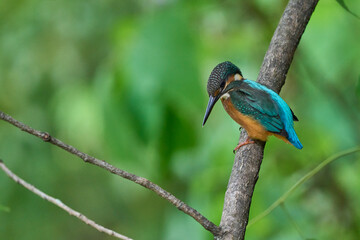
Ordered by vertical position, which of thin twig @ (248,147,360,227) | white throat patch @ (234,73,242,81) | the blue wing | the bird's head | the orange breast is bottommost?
thin twig @ (248,147,360,227)

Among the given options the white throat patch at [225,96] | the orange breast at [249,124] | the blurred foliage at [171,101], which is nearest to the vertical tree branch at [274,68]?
the orange breast at [249,124]

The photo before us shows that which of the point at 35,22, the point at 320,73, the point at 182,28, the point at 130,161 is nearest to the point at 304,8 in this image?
the point at 182,28

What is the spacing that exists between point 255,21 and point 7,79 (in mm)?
1888

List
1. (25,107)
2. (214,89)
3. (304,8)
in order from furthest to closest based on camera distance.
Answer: (25,107), (214,89), (304,8)

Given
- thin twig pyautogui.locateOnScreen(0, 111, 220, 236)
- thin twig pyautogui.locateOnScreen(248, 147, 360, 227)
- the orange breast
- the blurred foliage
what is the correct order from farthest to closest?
the blurred foliage → the orange breast → thin twig pyautogui.locateOnScreen(248, 147, 360, 227) → thin twig pyautogui.locateOnScreen(0, 111, 220, 236)

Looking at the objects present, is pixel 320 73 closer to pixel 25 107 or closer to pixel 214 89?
pixel 214 89

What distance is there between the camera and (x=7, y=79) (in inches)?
154

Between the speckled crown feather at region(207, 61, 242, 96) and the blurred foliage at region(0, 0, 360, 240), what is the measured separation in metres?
0.09

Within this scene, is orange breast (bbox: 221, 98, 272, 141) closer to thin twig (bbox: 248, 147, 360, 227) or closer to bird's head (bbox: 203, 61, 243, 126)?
bird's head (bbox: 203, 61, 243, 126)

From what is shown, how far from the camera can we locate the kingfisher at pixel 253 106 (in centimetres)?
182

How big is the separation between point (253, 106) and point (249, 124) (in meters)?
0.07

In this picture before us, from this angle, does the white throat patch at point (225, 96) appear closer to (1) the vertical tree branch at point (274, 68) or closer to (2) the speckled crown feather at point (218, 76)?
(2) the speckled crown feather at point (218, 76)

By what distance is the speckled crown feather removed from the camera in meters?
1.94

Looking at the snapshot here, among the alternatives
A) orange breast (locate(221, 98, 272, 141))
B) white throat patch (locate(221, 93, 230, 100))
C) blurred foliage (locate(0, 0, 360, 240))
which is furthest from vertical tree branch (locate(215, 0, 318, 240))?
blurred foliage (locate(0, 0, 360, 240))
